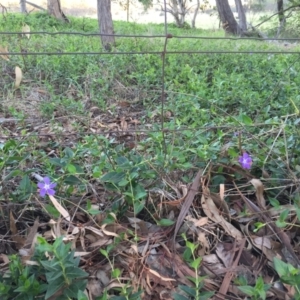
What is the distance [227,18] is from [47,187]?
12.2 metres

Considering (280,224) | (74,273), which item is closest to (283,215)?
(280,224)

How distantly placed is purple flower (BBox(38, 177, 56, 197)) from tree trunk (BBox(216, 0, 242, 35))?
38.7 ft

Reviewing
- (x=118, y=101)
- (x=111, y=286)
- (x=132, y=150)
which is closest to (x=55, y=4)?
(x=118, y=101)

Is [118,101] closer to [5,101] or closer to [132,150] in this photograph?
[5,101]

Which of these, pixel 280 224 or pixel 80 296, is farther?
pixel 280 224

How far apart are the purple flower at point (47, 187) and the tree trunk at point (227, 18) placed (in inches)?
464

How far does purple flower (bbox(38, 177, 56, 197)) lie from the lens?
4.72 ft

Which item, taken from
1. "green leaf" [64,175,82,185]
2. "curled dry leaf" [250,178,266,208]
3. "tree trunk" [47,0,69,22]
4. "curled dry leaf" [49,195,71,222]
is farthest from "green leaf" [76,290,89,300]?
"tree trunk" [47,0,69,22]

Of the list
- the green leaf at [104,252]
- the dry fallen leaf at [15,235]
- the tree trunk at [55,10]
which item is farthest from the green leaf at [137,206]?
the tree trunk at [55,10]

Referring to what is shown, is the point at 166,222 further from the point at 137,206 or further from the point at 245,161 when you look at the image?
the point at 245,161

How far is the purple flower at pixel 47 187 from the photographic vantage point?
1.44 m

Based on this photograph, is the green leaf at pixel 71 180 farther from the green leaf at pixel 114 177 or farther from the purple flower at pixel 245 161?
the purple flower at pixel 245 161

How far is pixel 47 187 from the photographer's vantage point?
1455 millimetres

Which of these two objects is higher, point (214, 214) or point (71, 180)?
point (71, 180)
